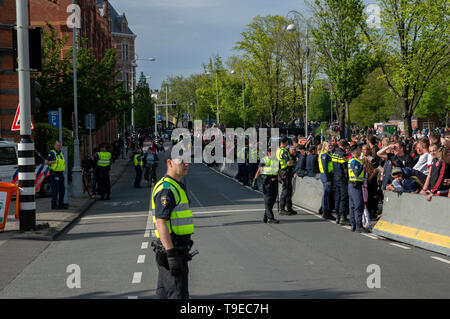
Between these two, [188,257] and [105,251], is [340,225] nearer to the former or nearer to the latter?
[105,251]

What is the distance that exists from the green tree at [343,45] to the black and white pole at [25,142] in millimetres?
27145

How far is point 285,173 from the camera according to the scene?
15.5 meters

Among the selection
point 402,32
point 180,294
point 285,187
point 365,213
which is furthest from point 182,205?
point 402,32

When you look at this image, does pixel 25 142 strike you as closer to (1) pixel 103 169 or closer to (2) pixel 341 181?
(2) pixel 341 181

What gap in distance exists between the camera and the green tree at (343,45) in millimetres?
36656

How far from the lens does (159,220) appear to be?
211 inches

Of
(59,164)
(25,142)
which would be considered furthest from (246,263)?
(59,164)

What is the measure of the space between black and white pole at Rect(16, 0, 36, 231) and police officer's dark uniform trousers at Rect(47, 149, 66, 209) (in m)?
4.35

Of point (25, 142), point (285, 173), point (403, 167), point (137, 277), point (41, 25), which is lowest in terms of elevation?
point (137, 277)

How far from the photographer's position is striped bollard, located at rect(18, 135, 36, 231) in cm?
1261

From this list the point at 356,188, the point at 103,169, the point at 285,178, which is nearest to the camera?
the point at 356,188

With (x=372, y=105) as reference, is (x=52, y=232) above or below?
below

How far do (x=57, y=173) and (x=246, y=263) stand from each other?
31.4ft

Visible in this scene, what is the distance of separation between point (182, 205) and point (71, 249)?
6290mm
